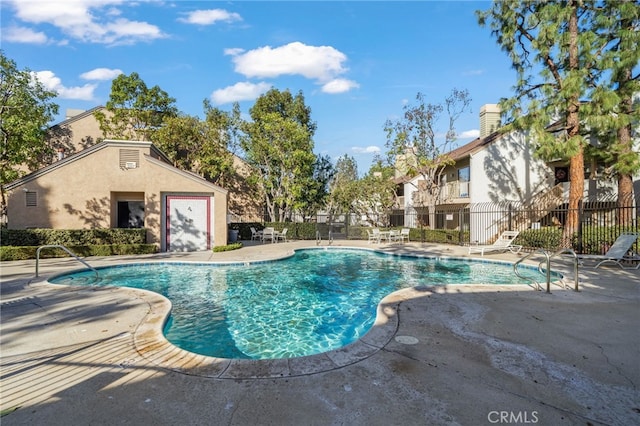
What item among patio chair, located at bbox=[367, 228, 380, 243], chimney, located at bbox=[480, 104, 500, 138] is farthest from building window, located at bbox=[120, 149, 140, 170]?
chimney, located at bbox=[480, 104, 500, 138]

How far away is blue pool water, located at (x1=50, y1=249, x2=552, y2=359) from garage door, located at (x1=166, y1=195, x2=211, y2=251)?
3342 millimetres

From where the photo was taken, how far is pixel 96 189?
14594 millimetres

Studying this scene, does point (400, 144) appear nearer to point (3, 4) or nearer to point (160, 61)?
point (160, 61)

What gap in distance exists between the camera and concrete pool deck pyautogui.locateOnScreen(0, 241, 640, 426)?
111 inches

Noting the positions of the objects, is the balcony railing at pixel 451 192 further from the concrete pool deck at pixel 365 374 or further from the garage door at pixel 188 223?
the concrete pool deck at pixel 365 374

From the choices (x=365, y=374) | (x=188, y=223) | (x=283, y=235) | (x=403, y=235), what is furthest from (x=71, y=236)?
(x=403, y=235)

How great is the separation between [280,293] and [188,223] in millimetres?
9137

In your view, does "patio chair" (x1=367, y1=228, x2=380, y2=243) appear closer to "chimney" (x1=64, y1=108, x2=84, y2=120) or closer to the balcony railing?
the balcony railing

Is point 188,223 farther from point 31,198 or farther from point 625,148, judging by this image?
point 625,148

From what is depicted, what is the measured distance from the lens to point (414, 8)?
1252 cm

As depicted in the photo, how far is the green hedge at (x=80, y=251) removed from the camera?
476 inches

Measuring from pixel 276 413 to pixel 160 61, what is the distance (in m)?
15.8

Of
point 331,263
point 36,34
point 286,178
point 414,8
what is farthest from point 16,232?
point 414,8

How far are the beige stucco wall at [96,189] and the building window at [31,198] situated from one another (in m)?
0.11
